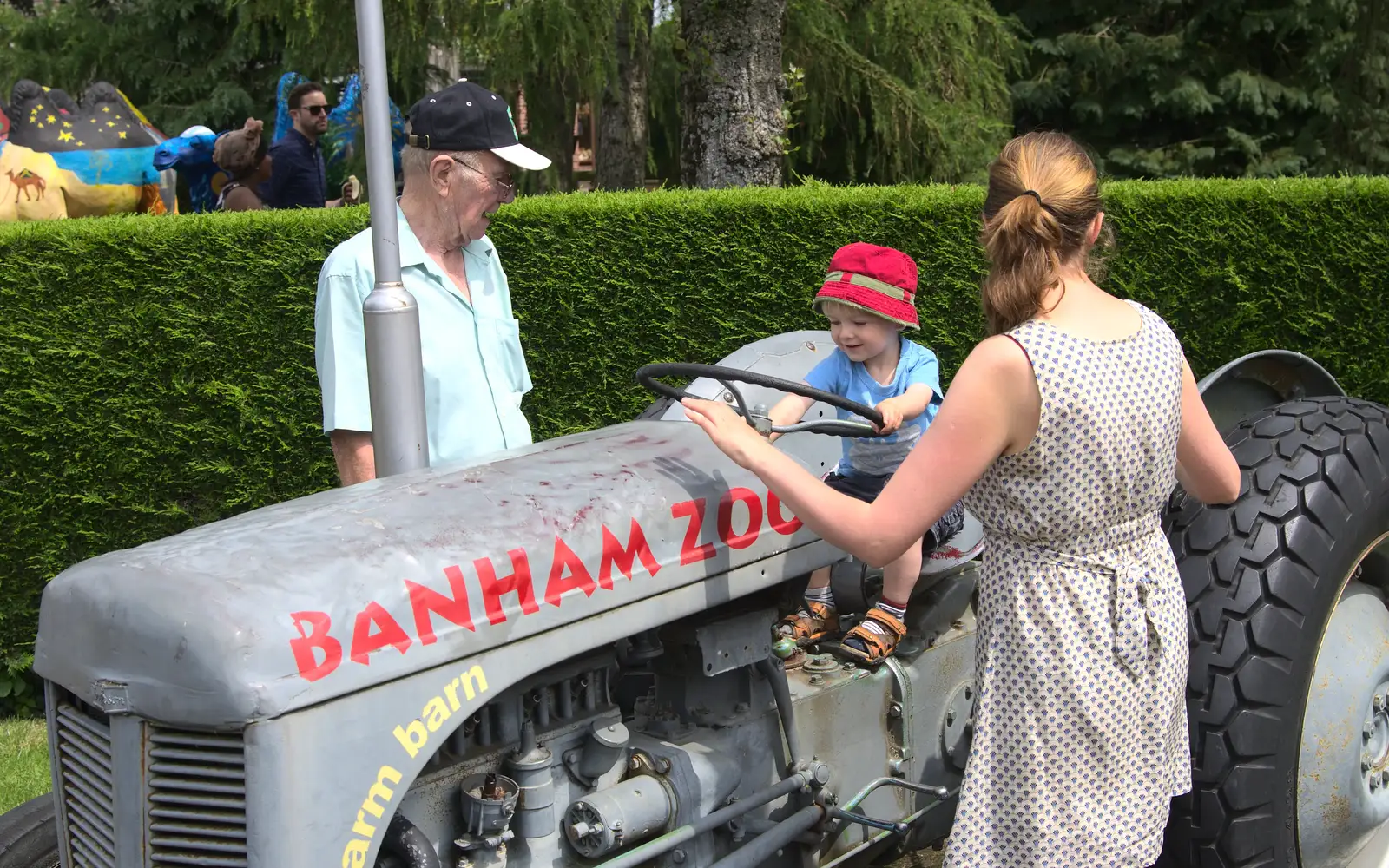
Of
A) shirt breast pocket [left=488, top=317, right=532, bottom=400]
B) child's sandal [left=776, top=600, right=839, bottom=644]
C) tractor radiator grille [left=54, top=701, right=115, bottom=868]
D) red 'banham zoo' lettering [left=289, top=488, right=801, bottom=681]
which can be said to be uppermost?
shirt breast pocket [left=488, top=317, right=532, bottom=400]

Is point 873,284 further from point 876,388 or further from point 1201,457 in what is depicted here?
point 1201,457

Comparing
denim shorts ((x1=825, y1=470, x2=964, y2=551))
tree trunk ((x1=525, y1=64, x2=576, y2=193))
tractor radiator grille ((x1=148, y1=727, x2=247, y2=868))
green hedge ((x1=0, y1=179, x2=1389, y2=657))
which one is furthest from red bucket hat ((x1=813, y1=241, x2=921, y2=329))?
tree trunk ((x1=525, y1=64, x2=576, y2=193))

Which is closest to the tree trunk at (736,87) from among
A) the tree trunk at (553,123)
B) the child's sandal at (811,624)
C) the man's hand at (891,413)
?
the tree trunk at (553,123)

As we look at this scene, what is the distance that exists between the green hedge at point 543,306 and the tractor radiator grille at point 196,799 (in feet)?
12.0

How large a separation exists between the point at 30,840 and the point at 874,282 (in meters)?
2.25

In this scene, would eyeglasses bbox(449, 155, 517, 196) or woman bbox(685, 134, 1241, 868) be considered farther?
eyeglasses bbox(449, 155, 517, 196)

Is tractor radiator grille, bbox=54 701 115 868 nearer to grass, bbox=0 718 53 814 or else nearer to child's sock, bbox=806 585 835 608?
child's sock, bbox=806 585 835 608

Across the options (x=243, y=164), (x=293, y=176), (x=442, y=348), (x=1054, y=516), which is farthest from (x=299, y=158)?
(x=1054, y=516)

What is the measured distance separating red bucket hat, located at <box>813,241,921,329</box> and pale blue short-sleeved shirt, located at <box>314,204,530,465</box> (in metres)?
0.78

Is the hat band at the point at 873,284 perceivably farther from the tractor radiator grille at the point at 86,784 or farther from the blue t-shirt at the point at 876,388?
the tractor radiator grille at the point at 86,784

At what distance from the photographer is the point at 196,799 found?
1.78m

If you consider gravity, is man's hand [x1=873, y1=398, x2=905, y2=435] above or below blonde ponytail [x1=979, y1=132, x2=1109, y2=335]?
below

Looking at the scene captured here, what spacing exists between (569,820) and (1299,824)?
1577 millimetres

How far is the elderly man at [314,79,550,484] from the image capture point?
270cm
